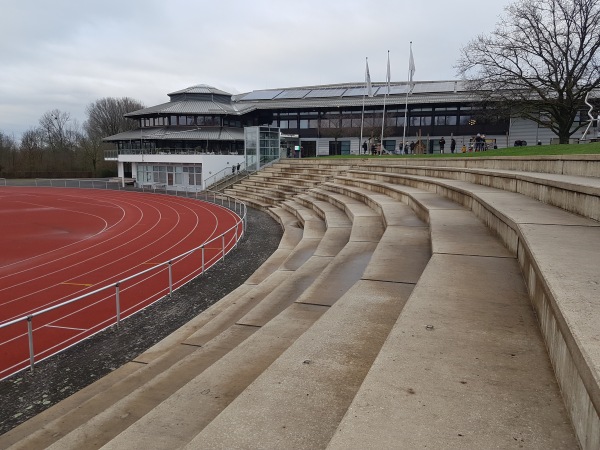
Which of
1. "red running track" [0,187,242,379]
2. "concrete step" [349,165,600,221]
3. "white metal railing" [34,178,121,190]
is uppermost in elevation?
"concrete step" [349,165,600,221]

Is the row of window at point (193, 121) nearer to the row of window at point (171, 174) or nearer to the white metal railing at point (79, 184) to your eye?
the row of window at point (171, 174)

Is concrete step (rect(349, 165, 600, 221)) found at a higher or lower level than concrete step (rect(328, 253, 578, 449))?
higher

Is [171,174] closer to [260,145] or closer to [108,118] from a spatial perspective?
[260,145]

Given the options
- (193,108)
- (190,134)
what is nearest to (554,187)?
(190,134)

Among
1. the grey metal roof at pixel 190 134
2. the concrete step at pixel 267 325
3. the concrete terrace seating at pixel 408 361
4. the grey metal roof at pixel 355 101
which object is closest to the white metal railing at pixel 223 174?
the grey metal roof at pixel 190 134

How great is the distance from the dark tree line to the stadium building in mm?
18945

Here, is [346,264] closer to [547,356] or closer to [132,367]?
[132,367]

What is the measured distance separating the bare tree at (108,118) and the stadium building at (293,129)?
34776mm

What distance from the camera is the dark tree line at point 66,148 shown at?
70250mm

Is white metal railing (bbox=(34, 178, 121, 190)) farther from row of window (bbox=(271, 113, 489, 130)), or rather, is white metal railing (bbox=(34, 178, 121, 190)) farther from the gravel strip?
the gravel strip

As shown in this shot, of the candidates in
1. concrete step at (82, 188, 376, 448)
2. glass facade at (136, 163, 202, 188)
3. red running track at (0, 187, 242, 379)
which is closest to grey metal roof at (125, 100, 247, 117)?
glass facade at (136, 163, 202, 188)

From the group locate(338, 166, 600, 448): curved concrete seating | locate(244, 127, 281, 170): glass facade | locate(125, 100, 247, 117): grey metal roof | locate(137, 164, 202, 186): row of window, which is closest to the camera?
locate(338, 166, 600, 448): curved concrete seating

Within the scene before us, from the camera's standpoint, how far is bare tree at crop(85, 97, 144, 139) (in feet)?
291

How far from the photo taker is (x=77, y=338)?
877cm
